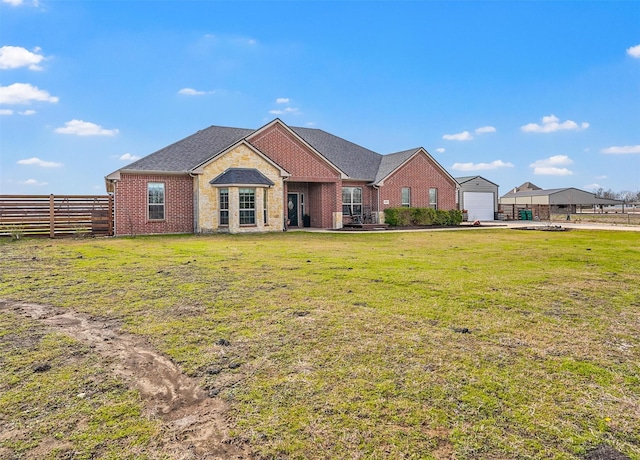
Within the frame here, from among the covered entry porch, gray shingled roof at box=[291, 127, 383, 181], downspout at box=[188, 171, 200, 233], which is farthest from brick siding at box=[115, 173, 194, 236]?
gray shingled roof at box=[291, 127, 383, 181]

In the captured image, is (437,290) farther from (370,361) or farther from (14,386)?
(14,386)

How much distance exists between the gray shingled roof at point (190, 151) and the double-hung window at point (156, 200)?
0.97 metres

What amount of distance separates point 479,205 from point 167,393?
130 ft

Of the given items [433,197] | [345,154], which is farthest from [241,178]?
[433,197]

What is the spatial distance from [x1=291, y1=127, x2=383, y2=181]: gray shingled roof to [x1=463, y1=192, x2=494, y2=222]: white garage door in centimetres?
1203

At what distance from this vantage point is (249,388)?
3055 mm

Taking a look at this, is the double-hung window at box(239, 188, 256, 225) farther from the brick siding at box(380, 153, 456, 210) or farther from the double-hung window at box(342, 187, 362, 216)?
the brick siding at box(380, 153, 456, 210)

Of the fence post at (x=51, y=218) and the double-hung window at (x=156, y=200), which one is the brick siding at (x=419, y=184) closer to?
the double-hung window at (x=156, y=200)

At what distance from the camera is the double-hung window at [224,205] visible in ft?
66.8

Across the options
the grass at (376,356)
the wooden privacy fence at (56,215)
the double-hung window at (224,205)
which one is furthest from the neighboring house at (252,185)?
the grass at (376,356)

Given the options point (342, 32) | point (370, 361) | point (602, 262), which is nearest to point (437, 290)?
point (370, 361)

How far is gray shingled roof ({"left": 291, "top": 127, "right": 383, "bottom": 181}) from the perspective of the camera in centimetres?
2722

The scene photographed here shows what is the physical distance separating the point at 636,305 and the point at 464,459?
5.10 metres

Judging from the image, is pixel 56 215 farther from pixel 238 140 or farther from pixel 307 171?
pixel 307 171
